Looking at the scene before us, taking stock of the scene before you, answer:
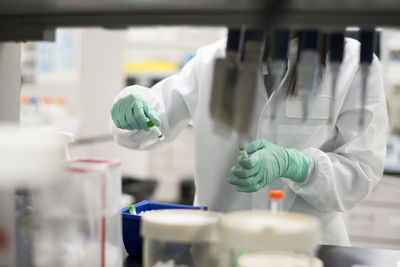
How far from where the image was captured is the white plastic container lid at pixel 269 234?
769 millimetres

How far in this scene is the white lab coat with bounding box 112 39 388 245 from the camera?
1562 mm

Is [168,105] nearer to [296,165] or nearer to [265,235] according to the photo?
[296,165]

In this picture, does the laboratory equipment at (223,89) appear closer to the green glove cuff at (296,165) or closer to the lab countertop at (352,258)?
the lab countertop at (352,258)

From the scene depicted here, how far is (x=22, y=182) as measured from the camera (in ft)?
2.88

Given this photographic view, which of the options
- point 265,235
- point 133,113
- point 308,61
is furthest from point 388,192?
point 265,235

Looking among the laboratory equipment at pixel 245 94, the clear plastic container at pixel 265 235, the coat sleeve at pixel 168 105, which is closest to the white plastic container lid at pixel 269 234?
the clear plastic container at pixel 265 235

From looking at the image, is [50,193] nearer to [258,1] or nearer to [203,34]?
[258,1]

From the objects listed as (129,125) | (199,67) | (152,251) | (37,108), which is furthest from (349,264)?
(37,108)

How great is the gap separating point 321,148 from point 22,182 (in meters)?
1.13

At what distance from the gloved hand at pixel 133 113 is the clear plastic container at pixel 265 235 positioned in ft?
2.50

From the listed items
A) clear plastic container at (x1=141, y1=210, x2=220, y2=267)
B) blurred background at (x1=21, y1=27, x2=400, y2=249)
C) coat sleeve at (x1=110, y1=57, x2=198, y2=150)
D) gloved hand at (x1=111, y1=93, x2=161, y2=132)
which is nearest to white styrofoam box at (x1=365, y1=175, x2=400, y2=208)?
blurred background at (x1=21, y1=27, x2=400, y2=249)

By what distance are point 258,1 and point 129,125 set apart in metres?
0.86

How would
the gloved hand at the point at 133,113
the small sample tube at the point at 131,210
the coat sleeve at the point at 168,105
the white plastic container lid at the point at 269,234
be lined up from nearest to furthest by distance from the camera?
the white plastic container lid at the point at 269,234 → the small sample tube at the point at 131,210 → the gloved hand at the point at 133,113 → the coat sleeve at the point at 168,105

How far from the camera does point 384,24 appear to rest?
2.79ft
